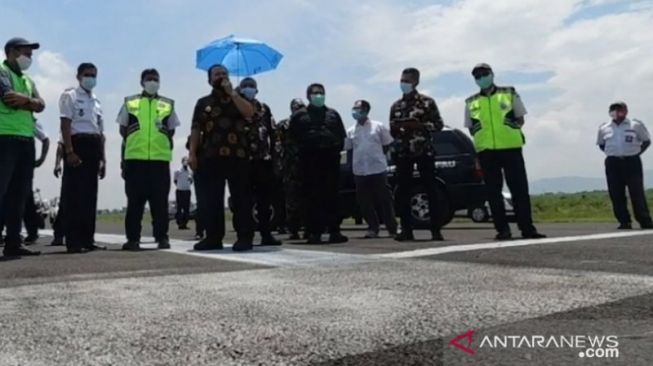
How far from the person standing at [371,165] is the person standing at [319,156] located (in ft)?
4.18

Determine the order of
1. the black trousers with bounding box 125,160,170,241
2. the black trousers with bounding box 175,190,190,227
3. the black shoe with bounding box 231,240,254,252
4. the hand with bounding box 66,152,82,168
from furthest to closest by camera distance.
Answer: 1. the black trousers with bounding box 175,190,190,227
2. the black trousers with bounding box 125,160,170,241
3. the hand with bounding box 66,152,82,168
4. the black shoe with bounding box 231,240,254,252

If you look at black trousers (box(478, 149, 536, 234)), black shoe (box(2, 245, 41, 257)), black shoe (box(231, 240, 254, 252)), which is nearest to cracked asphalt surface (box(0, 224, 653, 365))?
black shoe (box(231, 240, 254, 252))

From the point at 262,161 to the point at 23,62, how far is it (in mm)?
2491

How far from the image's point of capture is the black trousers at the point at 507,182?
8.02 meters

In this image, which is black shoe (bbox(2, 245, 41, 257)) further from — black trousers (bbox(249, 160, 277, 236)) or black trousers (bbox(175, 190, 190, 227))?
black trousers (bbox(175, 190, 190, 227))

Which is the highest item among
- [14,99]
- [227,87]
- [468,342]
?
[227,87]

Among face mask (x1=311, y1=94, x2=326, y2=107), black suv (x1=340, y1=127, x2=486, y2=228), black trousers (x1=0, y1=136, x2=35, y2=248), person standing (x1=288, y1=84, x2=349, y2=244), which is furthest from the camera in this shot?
black suv (x1=340, y1=127, x2=486, y2=228)

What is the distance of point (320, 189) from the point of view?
825 centimetres

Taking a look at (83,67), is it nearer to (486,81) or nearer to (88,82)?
(88,82)

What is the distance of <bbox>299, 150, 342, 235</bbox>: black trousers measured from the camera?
322 inches

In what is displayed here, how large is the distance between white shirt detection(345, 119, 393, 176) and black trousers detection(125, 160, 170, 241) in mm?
2869

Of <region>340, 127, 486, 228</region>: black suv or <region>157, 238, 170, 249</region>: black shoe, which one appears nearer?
<region>157, 238, 170, 249</region>: black shoe

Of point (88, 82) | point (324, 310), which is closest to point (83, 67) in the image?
point (88, 82)

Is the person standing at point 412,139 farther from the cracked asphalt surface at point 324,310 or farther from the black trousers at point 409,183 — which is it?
the cracked asphalt surface at point 324,310
